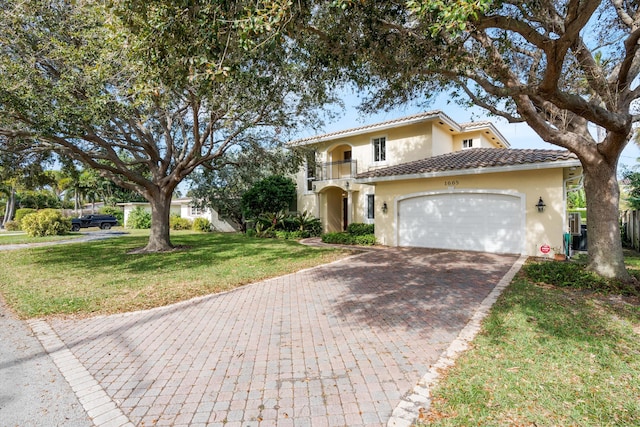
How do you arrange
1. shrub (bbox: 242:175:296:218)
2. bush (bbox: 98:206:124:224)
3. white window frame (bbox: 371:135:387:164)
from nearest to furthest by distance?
1. white window frame (bbox: 371:135:387:164)
2. shrub (bbox: 242:175:296:218)
3. bush (bbox: 98:206:124:224)

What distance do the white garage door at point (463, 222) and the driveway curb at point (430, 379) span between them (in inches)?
276

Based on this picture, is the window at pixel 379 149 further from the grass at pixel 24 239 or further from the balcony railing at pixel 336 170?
the grass at pixel 24 239

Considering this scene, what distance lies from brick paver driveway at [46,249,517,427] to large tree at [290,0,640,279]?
3.41 meters

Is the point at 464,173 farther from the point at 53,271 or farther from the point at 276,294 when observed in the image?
the point at 53,271

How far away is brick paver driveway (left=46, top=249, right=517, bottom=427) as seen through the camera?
304 cm

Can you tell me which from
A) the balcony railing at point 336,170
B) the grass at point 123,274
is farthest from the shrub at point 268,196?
the grass at point 123,274

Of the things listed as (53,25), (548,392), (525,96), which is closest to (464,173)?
(525,96)

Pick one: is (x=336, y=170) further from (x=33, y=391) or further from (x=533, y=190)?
(x=33, y=391)

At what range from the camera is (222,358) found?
4008 mm

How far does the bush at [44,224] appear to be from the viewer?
68.7ft

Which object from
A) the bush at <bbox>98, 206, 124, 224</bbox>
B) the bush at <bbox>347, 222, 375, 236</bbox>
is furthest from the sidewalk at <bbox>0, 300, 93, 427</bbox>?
the bush at <bbox>98, 206, 124, 224</bbox>

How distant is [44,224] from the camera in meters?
21.3

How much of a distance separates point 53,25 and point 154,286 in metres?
7.89

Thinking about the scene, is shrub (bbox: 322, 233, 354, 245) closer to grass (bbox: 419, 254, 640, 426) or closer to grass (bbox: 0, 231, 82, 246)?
→ grass (bbox: 419, 254, 640, 426)
